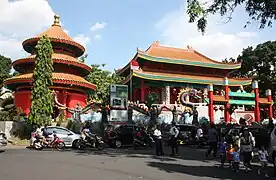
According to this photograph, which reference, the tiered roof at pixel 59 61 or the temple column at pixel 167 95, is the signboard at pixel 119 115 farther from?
the temple column at pixel 167 95

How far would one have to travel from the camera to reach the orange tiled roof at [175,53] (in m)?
42.6

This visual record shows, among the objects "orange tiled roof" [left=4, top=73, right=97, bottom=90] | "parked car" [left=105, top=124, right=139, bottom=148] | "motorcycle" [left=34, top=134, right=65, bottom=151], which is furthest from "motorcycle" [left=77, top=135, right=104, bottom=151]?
"orange tiled roof" [left=4, top=73, right=97, bottom=90]

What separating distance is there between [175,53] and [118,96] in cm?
1990

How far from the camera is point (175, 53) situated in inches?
1751

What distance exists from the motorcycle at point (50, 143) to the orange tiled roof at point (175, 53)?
24.4 meters

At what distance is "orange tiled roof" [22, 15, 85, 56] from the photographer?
109 ft

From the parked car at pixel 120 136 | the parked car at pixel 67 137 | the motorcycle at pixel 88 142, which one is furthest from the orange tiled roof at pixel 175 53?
the motorcycle at pixel 88 142

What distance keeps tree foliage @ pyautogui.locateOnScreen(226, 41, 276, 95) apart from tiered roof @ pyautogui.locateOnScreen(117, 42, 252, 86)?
7429 millimetres

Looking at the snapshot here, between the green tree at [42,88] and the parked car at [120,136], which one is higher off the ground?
the green tree at [42,88]

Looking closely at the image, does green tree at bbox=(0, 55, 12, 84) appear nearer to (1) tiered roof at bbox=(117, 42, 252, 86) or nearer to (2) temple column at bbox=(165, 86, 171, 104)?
(1) tiered roof at bbox=(117, 42, 252, 86)

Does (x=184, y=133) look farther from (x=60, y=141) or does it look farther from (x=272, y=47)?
(x=272, y=47)

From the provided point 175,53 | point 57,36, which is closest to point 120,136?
point 57,36

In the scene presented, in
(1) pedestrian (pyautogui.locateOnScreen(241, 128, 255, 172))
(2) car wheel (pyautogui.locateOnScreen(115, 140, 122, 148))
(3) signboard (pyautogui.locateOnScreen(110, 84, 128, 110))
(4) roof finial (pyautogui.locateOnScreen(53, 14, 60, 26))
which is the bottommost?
(2) car wheel (pyautogui.locateOnScreen(115, 140, 122, 148))

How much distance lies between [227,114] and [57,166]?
1024 inches
